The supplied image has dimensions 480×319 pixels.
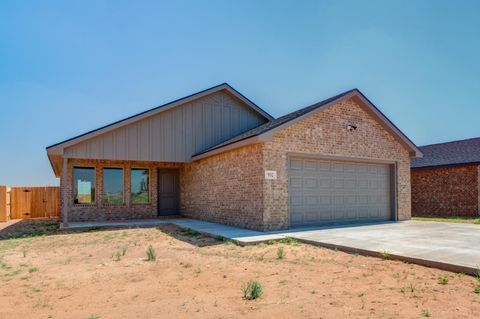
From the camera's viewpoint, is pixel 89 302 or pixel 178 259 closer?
pixel 89 302

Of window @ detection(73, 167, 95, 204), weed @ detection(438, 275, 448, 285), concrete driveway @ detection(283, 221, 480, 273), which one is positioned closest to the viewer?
weed @ detection(438, 275, 448, 285)

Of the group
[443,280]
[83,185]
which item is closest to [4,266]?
[443,280]

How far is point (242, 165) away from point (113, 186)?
7652 mm

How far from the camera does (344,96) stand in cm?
1277

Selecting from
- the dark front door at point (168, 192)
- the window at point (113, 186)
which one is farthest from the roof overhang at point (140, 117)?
the dark front door at point (168, 192)

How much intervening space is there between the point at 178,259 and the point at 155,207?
1005 cm

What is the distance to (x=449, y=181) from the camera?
65.7 feet

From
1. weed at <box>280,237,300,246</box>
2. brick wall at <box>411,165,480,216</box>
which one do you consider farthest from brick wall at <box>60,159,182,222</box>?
brick wall at <box>411,165,480,216</box>

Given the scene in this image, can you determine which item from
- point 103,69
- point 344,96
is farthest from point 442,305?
point 103,69

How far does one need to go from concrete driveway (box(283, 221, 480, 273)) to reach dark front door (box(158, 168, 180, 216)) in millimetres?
8769

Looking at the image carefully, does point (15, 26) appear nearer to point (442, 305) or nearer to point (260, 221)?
point (260, 221)

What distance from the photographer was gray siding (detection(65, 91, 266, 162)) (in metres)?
14.0

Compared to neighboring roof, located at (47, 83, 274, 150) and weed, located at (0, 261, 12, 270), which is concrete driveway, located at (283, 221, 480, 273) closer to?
weed, located at (0, 261, 12, 270)

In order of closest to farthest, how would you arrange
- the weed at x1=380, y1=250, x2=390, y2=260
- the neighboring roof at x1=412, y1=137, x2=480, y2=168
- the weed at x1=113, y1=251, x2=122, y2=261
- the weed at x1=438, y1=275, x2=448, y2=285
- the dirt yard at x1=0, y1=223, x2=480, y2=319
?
the dirt yard at x1=0, y1=223, x2=480, y2=319
the weed at x1=438, y1=275, x2=448, y2=285
the weed at x1=380, y1=250, x2=390, y2=260
the weed at x1=113, y1=251, x2=122, y2=261
the neighboring roof at x1=412, y1=137, x2=480, y2=168
